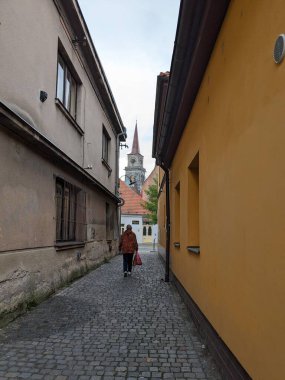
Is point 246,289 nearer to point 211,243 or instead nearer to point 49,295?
point 211,243

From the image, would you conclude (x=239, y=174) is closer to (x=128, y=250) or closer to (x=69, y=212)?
(x=69, y=212)

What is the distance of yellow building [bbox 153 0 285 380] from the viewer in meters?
2.55

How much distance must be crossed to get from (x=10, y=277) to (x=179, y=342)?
8.83 ft

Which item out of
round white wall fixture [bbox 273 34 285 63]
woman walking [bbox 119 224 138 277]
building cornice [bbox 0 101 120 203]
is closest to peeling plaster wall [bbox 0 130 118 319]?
building cornice [bbox 0 101 120 203]

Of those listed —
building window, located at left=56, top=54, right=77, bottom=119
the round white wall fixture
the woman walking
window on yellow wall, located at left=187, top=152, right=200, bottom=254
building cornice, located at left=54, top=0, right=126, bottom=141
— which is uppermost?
building cornice, located at left=54, top=0, right=126, bottom=141

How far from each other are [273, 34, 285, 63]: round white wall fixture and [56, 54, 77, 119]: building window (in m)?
7.18

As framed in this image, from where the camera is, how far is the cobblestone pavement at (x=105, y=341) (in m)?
3.88

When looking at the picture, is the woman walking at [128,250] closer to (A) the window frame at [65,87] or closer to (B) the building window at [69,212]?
(B) the building window at [69,212]

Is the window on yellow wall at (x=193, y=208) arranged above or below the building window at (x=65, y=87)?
below

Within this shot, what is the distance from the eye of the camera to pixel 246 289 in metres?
3.16

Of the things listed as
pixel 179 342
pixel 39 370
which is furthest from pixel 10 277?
pixel 179 342

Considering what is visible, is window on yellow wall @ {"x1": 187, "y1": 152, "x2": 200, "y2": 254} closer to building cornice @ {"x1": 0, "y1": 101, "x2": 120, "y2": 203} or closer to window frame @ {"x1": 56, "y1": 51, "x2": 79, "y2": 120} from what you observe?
building cornice @ {"x1": 0, "y1": 101, "x2": 120, "y2": 203}

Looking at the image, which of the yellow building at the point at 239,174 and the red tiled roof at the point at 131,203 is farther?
the red tiled roof at the point at 131,203

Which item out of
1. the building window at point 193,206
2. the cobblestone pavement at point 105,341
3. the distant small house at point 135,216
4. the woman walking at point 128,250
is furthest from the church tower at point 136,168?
the cobblestone pavement at point 105,341
